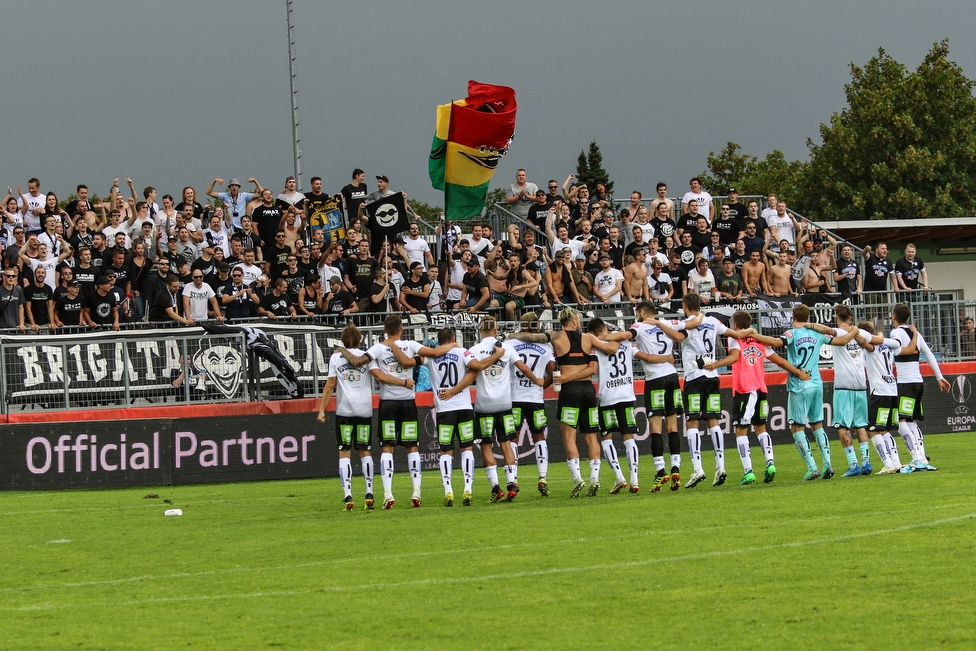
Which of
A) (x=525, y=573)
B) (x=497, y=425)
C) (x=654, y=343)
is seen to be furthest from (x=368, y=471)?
(x=525, y=573)

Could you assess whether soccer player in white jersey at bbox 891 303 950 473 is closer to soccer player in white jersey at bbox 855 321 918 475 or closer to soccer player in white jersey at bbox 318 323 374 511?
soccer player in white jersey at bbox 855 321 918 475

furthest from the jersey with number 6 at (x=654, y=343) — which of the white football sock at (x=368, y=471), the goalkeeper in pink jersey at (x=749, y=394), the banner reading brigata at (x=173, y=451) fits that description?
the banner reading brigata at (x=173, y=451)

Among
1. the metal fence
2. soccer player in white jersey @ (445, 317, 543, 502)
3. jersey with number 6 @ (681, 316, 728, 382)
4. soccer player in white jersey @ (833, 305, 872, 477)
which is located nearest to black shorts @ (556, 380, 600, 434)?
soccer player in white jersey @ (445, 317, 543, 502)

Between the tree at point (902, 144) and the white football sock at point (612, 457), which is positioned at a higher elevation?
the tree at point (902, 144)

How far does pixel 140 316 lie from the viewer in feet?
72.5

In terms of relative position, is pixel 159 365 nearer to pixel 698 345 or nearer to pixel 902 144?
pixel 698 345

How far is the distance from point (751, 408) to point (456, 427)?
12.2 ft

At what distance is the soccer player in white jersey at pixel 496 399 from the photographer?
15391mm

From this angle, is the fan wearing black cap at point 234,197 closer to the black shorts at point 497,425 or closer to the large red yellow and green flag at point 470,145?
the large red yellow and green flag at point 470,145

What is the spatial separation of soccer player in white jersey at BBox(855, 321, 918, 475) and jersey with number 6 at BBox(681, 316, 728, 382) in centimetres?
223

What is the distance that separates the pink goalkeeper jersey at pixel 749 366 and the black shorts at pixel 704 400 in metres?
0.39

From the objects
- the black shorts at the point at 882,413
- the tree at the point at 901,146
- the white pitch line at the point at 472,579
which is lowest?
the white pitch line at the point at 472,579

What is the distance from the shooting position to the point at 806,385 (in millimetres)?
16156

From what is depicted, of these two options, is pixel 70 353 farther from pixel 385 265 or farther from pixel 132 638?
pixel 132 638
